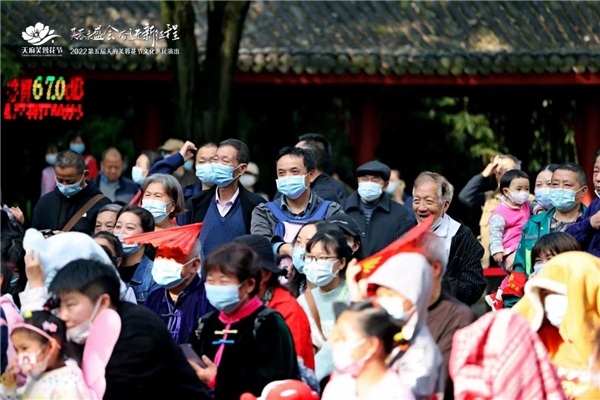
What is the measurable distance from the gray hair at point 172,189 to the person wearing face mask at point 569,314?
132 inches

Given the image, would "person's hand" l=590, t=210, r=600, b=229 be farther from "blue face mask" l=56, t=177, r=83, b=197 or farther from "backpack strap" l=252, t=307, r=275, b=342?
"blue face mask" l=56, t=177, r=83, b=197

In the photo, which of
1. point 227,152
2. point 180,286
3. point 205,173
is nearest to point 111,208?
point 227,152

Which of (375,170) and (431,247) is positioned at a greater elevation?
(375,170)

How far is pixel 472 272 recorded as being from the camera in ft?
25.4

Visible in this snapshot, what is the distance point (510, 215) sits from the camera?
1028 cm

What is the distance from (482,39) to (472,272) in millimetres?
9796

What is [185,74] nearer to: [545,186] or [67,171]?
[67,171]

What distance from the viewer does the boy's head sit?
5.50 metres

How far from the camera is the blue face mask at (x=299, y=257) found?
719cm

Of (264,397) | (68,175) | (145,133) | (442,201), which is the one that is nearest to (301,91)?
(145,133)

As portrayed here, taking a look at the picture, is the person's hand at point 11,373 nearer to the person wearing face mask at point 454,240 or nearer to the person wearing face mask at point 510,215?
the person wearing face mask at point 454,240

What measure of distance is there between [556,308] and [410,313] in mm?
713

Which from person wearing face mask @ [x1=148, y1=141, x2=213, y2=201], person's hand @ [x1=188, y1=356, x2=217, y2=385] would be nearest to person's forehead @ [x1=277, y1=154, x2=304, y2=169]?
person wearing face mask @ [x1=148, y1=141, x2=213, y2=201]

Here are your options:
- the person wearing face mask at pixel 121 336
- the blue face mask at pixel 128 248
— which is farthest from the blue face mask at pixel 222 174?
the person wearing face mask at pixel 121 336
